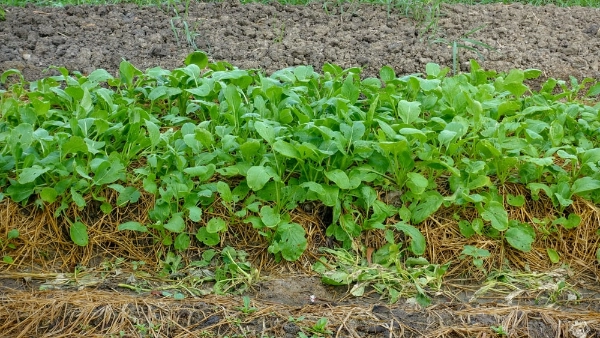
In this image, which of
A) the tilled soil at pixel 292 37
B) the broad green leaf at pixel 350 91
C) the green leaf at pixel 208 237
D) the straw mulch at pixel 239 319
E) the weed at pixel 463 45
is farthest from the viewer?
the tilled soil at pixel 292 37

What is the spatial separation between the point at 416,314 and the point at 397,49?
8.52 ft

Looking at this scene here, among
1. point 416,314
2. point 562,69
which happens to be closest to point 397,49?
point 562,69

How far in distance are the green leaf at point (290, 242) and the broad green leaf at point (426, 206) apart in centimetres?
55

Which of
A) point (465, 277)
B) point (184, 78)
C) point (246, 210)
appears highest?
point (184, 78)

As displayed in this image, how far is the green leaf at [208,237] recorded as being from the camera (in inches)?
127

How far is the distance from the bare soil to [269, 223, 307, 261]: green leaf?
0.34 feet

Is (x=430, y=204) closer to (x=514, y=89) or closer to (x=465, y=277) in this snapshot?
(x=465, y=277)

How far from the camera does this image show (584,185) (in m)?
3.38

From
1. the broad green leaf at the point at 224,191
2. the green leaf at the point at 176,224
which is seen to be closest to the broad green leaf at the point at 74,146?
the green leaf at the point at 176,224

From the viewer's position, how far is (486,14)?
575 centimetres

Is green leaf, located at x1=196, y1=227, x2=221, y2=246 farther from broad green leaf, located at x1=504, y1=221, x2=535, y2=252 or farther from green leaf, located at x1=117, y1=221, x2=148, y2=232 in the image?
broad green leaf, located at x1=504, y1=221, x2=535, y2=252

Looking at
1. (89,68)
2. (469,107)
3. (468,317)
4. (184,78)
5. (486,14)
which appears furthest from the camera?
(486,14)

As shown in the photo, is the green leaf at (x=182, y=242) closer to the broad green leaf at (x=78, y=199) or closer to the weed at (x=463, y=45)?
the broad green leaf at (x=78, y=199)

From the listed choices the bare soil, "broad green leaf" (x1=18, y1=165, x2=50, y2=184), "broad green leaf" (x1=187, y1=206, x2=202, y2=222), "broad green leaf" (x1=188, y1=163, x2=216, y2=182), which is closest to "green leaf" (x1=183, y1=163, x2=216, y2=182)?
"broad green leaf" (x1=188, y1=163, x2=216, y2=182)
